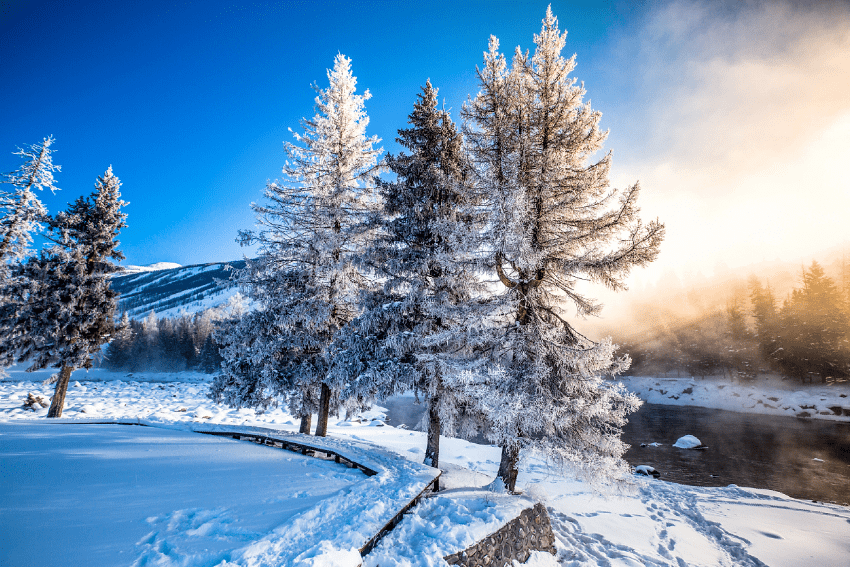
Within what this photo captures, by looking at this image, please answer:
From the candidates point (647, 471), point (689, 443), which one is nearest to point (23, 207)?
point (647, 471)

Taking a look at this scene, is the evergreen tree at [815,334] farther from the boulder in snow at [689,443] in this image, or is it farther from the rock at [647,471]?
the rock at [647,471]

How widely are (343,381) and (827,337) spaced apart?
57075 mm

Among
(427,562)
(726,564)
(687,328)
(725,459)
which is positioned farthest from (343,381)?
(687,328)

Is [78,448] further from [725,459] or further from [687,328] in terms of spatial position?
[687,328]

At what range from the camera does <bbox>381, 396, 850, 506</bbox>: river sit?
586 inches

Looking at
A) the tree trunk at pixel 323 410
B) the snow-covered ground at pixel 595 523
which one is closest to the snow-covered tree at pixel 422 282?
the tree trunk at pixel 323 410

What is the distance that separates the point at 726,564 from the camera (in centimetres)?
771

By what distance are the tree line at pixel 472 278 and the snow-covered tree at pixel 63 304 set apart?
33.8 feet

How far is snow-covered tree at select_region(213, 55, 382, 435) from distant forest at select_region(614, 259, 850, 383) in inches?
2222

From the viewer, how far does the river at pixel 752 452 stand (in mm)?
14875

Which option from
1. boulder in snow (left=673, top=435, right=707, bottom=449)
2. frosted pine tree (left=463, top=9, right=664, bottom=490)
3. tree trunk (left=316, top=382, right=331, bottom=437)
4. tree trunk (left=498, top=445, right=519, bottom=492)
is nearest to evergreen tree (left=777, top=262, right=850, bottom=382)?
boulder in snow (left=673, top=435, right=707, bottom=449)

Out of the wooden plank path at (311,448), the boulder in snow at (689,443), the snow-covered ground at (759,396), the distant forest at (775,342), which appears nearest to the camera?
the wooden plank path at (311,448)

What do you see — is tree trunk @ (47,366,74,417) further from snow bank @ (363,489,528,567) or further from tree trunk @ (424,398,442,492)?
snow bank @ (363,489,528,567)

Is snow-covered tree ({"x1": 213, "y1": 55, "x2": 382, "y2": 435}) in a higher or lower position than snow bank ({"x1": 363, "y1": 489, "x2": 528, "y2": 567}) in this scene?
higher
